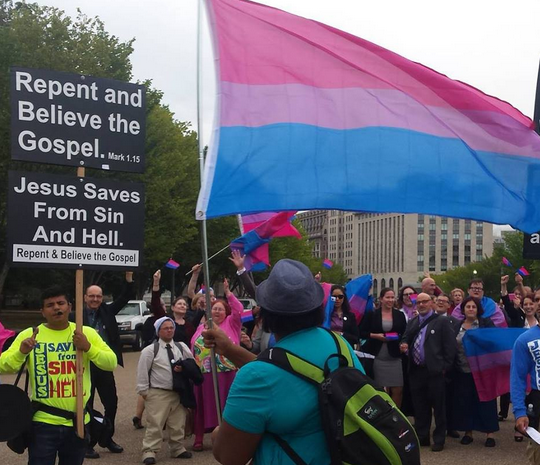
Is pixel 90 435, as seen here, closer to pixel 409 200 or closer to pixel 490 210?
pixel 409 200

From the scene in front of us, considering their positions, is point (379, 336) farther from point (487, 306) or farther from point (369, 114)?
point (369, 114)

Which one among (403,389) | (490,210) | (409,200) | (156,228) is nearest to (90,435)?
(409,200)

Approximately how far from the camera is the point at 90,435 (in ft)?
18.9

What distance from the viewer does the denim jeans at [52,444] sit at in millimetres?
5324

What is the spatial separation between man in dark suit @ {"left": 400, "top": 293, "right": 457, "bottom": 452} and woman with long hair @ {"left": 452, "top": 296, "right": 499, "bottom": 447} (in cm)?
49

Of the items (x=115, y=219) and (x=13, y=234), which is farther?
(x=115, y=219)

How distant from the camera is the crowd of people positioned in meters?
2.98

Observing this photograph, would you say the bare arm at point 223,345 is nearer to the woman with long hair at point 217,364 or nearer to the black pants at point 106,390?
the woman with long hair at point 217,364

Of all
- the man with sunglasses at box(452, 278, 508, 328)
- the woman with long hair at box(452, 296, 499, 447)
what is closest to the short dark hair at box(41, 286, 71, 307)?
the woman with long hair at box(452, 296, 499, 447)

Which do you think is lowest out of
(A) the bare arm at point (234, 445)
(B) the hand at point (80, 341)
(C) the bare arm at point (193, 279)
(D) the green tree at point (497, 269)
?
(D) the green tree at point (497, 269)

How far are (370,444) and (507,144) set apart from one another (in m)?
3.15

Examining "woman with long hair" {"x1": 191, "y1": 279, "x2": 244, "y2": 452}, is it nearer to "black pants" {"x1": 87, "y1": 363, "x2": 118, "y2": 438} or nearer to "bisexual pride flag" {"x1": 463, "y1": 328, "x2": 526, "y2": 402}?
"black pants" {"x1": 87, "y1": 363, "x2": 118, "y2": 438}

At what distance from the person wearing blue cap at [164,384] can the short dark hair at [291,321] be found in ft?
20.5

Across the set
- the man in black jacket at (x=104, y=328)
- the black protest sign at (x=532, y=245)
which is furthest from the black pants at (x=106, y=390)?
the black protest sign at (x=532, y=245)
